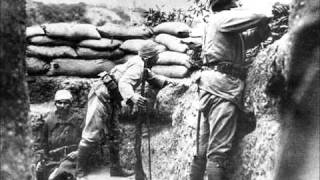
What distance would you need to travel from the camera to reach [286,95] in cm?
340

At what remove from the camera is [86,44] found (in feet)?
23.6

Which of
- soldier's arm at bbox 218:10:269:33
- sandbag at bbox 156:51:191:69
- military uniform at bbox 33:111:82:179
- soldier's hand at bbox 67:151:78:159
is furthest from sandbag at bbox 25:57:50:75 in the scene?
soldier's arm at bbox 218:10:269:33

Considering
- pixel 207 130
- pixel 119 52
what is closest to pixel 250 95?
pixel 207 130

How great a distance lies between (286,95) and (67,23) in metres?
4.70

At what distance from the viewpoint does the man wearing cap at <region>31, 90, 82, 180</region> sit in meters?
5.37

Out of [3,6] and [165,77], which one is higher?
[3,6]

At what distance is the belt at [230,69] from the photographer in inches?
161

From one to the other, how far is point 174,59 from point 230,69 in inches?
91.5

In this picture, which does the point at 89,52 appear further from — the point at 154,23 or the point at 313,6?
the point at 313,6

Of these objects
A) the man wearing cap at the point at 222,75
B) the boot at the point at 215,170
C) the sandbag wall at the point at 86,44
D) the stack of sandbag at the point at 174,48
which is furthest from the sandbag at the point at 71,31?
the boot at the point at 215,170

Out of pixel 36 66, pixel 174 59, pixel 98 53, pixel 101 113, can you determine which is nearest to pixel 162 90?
pixel 174 59

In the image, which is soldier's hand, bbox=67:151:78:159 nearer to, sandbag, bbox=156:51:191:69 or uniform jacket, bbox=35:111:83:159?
uniform jacket, bbox=35:111:83:159

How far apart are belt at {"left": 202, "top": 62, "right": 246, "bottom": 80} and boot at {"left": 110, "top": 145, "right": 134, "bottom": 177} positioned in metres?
2.26

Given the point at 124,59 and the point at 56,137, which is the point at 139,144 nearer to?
the point at 56,137
